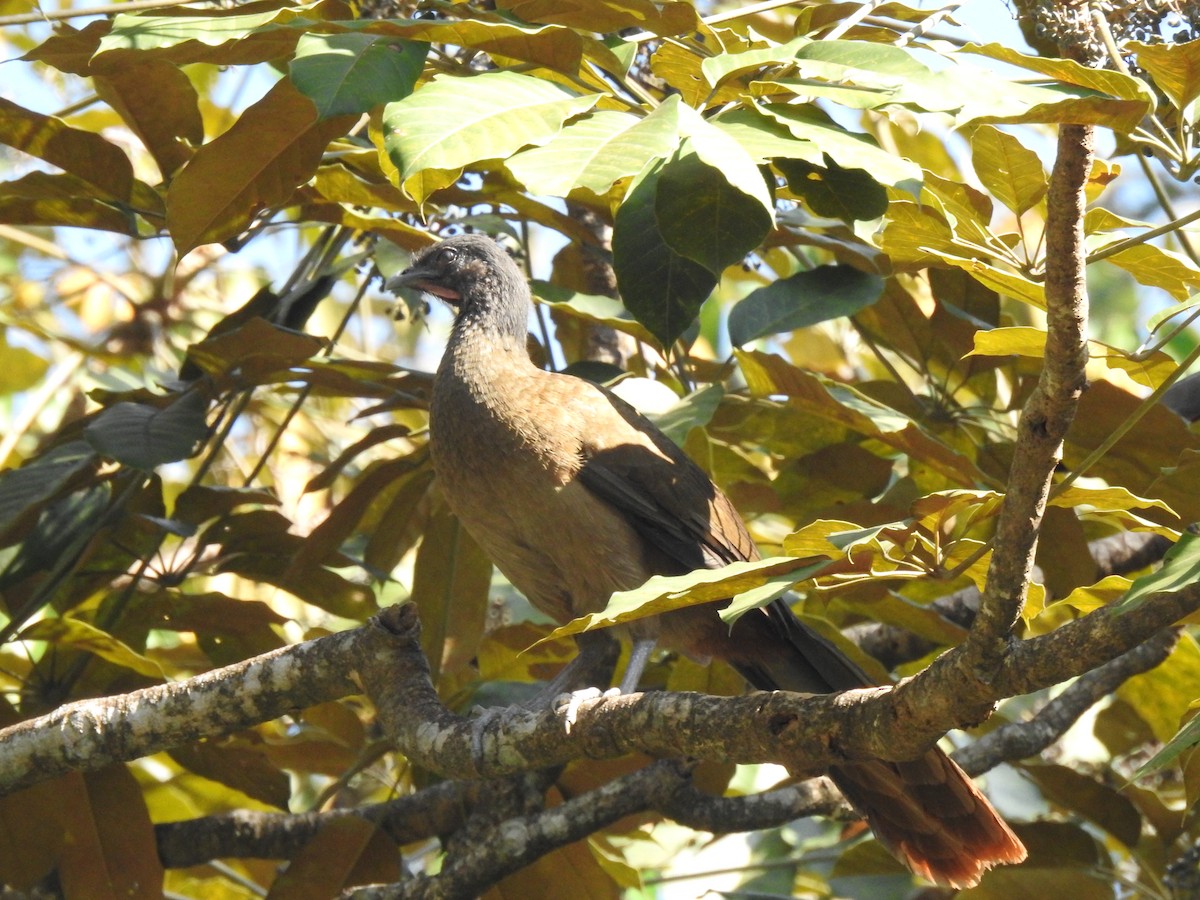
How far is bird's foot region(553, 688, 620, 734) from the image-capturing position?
2.64m

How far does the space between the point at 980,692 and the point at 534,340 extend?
2.50 m

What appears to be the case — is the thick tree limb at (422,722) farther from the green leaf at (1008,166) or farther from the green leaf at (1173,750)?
the green leaf at (1008,166)

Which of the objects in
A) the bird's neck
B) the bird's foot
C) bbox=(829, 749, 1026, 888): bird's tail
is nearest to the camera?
the bird's foot

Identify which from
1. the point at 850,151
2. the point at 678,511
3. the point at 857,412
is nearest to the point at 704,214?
the point at 850,151

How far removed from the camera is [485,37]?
220 centimetres

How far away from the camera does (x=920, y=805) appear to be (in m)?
2.91

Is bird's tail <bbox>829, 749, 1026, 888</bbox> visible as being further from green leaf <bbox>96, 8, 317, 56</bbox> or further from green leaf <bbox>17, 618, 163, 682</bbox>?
green leaf <bbox>96, 8, 317, 56</bbox>

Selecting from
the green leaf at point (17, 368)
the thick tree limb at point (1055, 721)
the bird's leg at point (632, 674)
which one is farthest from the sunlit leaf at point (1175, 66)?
the green leaf at point (17, 368)

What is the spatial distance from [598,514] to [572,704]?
64 cm

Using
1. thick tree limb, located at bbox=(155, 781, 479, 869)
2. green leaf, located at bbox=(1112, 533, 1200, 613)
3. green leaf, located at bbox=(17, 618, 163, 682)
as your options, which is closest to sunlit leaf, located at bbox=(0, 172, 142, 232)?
green leaf, located at bbox=(17, 618, 163, 682)

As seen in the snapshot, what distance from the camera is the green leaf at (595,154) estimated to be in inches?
66.5

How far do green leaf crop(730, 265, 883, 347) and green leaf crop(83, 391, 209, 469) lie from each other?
133 cm

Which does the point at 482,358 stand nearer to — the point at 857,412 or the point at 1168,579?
the point at 857,412

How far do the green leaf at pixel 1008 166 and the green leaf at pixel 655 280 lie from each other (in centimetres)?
48
